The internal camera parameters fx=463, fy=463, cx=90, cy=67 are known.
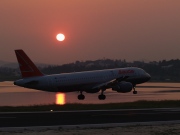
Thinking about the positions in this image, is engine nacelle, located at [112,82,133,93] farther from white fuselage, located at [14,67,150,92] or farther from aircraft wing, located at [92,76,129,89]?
white fuselage, located at [14,67,150,92]

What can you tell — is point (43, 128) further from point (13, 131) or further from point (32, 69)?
point (32, 69)

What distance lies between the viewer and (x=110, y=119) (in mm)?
22781

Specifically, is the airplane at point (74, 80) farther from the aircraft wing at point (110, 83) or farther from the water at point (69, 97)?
the water at point (69, 97)

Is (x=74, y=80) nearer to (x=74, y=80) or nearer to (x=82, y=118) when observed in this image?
(x=74, y=80)

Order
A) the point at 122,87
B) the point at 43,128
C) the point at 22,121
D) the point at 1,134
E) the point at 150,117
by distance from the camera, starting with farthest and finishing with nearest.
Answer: the point at 122,87 → the point at 150,117 → the point at 22,121 → the point at 43,128 → the point at 1,134

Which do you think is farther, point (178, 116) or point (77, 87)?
point (77, 87)

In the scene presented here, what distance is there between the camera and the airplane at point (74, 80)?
4881cm

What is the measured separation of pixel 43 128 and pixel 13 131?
1.33 m

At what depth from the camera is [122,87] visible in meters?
48.2

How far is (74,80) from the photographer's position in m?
49.9

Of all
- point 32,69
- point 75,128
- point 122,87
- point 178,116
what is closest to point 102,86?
point 122,87

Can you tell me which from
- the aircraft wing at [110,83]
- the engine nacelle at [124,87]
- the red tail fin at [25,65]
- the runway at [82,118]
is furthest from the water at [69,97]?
the runway at [82,118]

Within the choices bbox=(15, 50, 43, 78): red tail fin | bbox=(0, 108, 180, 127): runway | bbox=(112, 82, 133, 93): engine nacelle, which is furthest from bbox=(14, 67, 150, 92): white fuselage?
bbox=(0, 108, 180, 127): runway

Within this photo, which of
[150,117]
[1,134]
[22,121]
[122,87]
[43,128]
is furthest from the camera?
[122,87]
